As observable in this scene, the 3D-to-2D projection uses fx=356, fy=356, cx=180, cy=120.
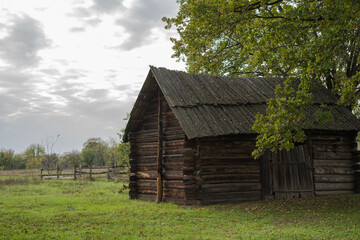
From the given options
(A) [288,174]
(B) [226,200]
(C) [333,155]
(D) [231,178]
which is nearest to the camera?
(B) [226,200]

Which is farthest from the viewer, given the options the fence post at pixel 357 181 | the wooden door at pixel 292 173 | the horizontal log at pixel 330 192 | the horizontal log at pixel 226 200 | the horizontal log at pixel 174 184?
the fence post at pixel 357 181

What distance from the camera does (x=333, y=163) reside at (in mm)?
16766

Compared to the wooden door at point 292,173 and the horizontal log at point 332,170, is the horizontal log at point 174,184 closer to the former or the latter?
the wooden door at point 292,173

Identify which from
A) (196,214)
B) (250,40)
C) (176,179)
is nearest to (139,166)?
(176,179)

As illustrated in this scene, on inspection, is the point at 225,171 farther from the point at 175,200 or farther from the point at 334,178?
the point at 334,178

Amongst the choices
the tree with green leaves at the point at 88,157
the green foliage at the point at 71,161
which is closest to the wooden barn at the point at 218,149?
the green foliage at the point at 71,161

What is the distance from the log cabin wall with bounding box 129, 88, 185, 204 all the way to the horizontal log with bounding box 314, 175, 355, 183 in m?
6.39

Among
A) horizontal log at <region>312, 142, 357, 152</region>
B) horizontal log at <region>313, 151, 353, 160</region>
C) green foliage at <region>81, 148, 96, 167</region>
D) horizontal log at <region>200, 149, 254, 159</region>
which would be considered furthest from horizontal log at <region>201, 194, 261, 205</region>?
green foliage at <region>81, 148, 96, 167</region>

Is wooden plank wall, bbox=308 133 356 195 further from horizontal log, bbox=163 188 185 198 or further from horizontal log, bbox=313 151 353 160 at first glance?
horizontal log, bbox=163 188 185 198

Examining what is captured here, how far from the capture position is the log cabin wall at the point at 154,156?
1559cm

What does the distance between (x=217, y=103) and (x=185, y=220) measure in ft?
20.3

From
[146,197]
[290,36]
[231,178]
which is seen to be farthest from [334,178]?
[146,197]

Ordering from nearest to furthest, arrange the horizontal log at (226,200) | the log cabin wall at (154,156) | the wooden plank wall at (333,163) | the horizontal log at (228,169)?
the horizontal log at (226,200) → the horizontal log at (228,169) → the log cabin wall at (154,156) → the wooden plank wall at (333,163)

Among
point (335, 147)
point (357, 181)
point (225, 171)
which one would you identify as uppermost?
point (335, 147)
